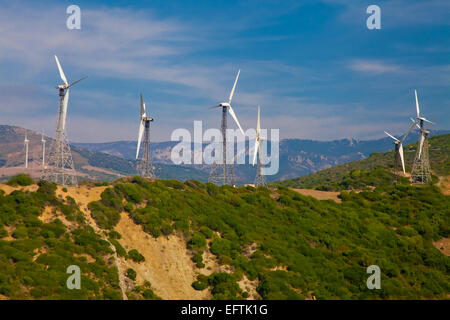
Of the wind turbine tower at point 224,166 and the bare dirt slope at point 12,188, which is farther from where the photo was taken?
the wind turbine tower at point 224,166

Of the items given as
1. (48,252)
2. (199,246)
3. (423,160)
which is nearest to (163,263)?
(199,246)

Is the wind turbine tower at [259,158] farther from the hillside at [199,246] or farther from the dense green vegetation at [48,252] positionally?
the dense green vegetation at [48,252]

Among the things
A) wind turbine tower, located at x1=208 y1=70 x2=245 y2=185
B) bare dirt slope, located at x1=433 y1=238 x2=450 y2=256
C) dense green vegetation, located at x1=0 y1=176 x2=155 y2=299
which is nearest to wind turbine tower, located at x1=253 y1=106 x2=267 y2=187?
wind turbine tower, located at x1=208 y1=70 x2=245 y2=185

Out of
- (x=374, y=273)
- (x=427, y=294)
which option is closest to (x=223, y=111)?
(x=374, y=273)

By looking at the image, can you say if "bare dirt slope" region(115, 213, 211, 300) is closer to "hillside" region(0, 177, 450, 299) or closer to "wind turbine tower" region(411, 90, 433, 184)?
"hillside" region(0, 177, 450, 299)

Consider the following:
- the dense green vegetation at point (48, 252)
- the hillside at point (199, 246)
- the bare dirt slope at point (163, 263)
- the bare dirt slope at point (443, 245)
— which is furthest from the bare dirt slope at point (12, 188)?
the bare dirt slope at point (443, 245)
